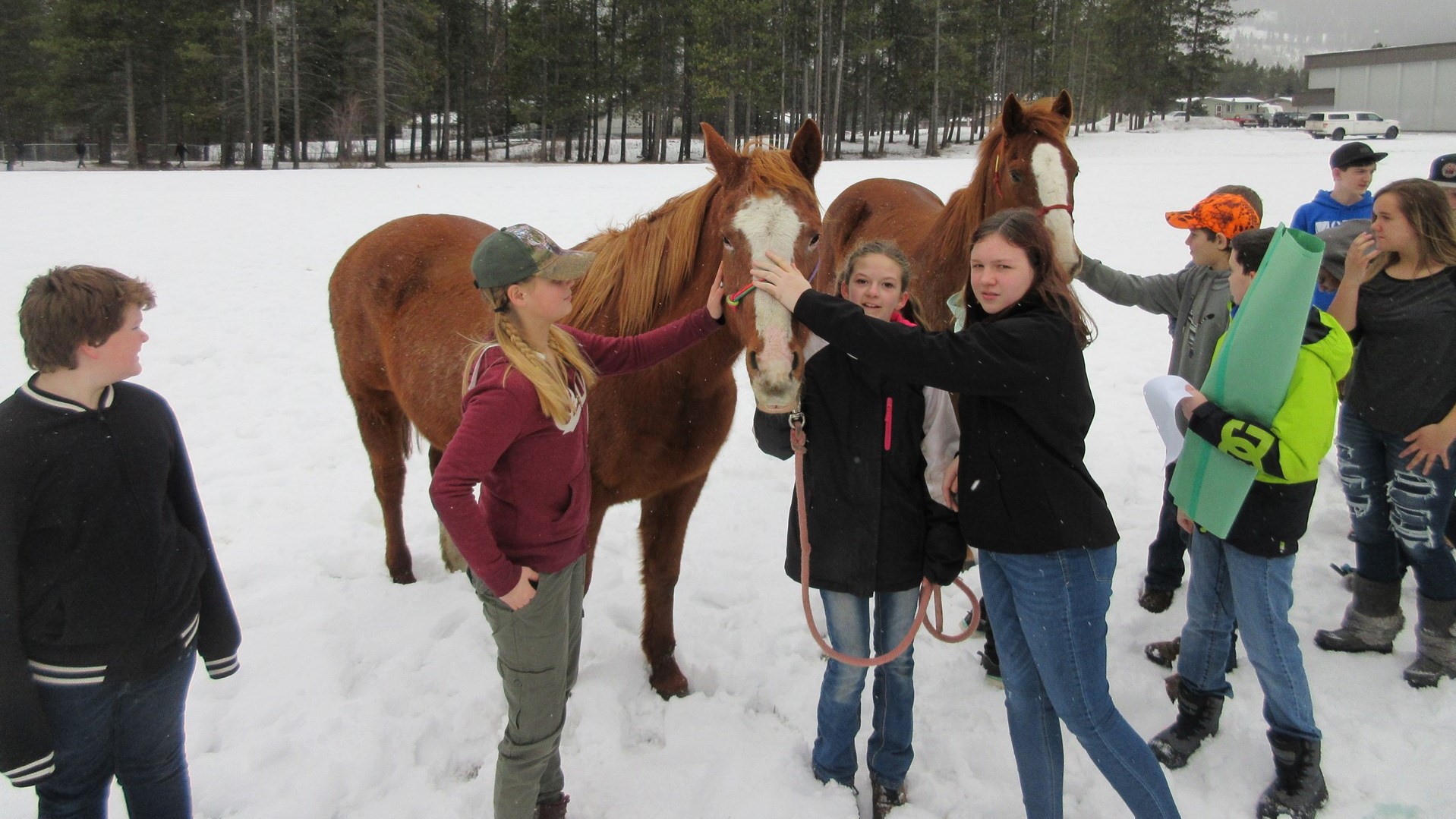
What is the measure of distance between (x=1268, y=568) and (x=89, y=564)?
3.36 metres

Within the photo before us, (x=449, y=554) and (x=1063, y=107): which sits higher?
(x=1063, y=107)

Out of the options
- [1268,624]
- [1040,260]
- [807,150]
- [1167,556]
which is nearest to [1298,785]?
[1268,624]

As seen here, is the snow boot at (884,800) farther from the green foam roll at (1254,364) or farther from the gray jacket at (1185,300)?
the gray jacket at (1185,300)

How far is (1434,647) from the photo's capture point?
3.05 meters

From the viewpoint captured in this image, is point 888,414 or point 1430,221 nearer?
point 888,414

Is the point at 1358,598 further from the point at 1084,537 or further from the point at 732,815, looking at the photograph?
the point at 732,815

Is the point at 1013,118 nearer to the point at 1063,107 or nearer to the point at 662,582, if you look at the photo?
the point at 1063,107

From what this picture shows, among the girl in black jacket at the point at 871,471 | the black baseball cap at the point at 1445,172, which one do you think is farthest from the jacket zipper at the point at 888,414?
the black baseball cap at the point at 1445,172

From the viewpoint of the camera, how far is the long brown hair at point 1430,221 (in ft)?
9.12

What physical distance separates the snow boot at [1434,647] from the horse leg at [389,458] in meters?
4.74

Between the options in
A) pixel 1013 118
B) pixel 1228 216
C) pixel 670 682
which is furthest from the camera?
pixel 1013 118

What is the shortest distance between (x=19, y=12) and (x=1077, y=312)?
4999cm

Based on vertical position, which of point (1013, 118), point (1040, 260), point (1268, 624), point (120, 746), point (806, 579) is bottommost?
point (120, 746)

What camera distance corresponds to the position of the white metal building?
4247 centimetres
